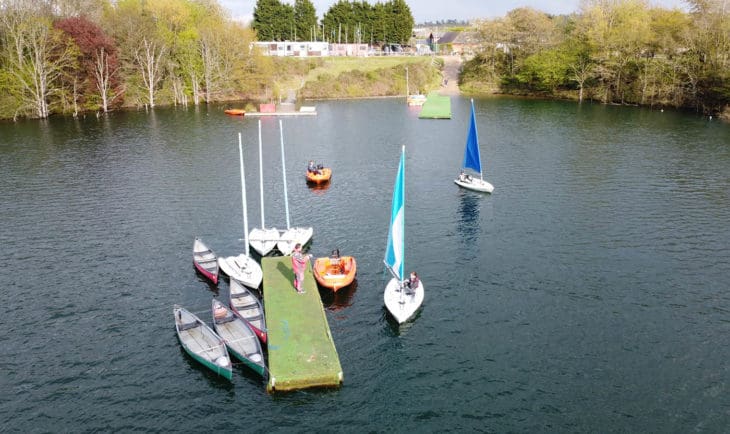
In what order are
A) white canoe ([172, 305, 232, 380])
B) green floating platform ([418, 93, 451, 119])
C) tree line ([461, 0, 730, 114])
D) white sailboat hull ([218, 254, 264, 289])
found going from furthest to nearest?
tree line ([461, 0, 730, 114])
green floating platform ([418, 93, 451, 119])
white sailboat hull ([218, 254, 264, 289])
white canoe ([172, 305, 232, 380])

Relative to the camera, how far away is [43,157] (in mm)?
89812

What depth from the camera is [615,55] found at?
156 metres

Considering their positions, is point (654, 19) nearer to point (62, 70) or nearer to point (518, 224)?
point (518, 224)

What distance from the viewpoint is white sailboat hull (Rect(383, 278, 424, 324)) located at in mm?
41812

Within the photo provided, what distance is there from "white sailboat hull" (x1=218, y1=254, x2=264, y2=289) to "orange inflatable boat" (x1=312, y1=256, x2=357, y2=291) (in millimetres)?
4920

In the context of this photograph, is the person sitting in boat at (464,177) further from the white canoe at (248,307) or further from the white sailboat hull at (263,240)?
the white canoe at (248,307)

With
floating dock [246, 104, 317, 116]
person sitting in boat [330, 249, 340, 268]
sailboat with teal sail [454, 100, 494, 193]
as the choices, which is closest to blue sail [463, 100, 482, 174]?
sailboat with teal sail [454, 100, 494, 193]

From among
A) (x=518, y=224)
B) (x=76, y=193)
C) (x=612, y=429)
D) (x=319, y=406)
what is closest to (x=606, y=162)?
(x=518, y=224)

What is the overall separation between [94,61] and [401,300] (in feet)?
399

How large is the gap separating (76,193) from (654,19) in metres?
153

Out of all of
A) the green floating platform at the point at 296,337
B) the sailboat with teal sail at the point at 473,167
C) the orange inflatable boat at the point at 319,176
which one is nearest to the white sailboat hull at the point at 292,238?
the green floating platform at the point at 296,337

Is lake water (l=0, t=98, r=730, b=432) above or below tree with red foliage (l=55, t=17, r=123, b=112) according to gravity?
below

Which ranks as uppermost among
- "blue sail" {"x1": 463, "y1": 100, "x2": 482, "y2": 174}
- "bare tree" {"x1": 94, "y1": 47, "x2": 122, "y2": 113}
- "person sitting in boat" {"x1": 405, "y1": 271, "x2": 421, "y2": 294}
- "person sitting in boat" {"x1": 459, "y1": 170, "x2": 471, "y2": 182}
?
"bare tree" {"x1": 94, "y1": 47, "x2": 122, "y2": 113}

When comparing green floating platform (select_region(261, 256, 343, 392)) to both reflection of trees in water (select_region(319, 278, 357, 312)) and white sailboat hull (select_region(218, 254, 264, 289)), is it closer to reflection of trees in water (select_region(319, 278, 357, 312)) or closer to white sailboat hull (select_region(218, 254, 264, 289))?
white sailboat hull (select_region(218, 254, 264, 289))
